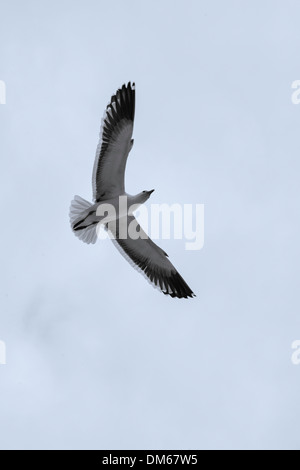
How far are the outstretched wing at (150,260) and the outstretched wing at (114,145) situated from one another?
3.22 feet

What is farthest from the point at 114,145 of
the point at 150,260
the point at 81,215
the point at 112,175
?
the point at 150,260

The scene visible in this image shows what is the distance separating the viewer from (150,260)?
17.7m

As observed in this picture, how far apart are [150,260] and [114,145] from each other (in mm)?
2645

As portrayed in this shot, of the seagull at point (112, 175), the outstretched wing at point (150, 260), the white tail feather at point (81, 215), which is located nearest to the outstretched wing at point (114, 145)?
the seagull at point (112, 175)

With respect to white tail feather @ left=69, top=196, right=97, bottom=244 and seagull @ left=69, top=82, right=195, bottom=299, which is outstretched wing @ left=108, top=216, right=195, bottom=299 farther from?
white tail feather @ left=69, top=196, right=97, bottom=244

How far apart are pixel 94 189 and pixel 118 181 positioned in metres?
0.50

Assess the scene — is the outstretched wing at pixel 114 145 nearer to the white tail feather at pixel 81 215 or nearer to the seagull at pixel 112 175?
the seagull at pixel 112 175

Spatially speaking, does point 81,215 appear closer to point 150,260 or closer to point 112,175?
point 112,175

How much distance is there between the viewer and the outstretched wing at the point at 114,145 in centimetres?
1638

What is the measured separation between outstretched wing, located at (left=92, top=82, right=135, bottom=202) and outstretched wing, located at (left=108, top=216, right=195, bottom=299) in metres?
0.98

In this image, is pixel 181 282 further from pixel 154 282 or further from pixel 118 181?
pixel 118 181

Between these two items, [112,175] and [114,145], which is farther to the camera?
[112,175]

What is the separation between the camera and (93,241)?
16797 millimetres
